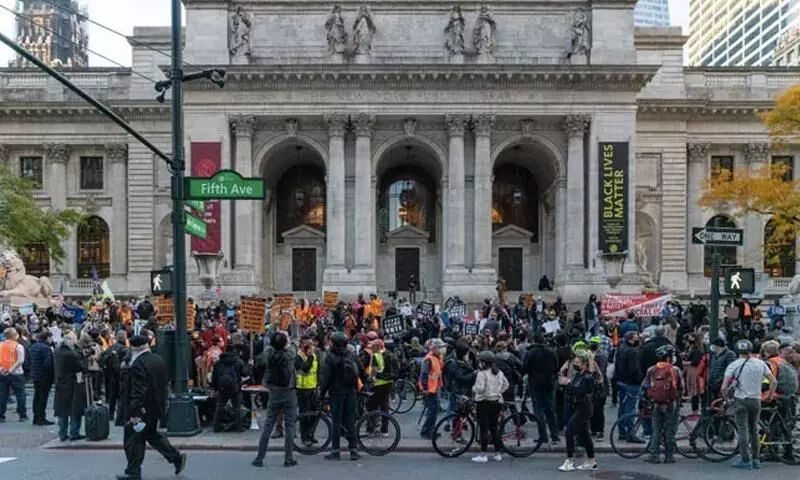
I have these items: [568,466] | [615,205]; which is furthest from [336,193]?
[568,466]

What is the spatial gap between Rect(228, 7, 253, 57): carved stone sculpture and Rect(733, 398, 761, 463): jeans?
34.5 m

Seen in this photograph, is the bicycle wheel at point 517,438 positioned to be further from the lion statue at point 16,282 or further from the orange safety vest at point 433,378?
the lion statue at point 16,282

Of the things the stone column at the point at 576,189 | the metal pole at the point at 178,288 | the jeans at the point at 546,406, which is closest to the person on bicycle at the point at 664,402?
the jeans at the point at 546,406

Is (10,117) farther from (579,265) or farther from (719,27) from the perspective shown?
(719,27)

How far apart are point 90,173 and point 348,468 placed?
44289 millimetres

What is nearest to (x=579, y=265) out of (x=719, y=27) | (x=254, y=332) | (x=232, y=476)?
(x=254, y=332)

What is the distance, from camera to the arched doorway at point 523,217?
47094 millimetres

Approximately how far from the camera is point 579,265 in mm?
41688

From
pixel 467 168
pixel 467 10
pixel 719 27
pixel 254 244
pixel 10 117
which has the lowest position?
pixel 254 244

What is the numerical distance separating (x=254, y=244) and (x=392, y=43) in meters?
12.9

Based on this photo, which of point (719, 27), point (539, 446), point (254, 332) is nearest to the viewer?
point (539, 446)

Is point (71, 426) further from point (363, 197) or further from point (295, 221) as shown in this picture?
point (295, 221)

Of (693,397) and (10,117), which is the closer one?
(693,397)

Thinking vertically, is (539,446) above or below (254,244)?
below
